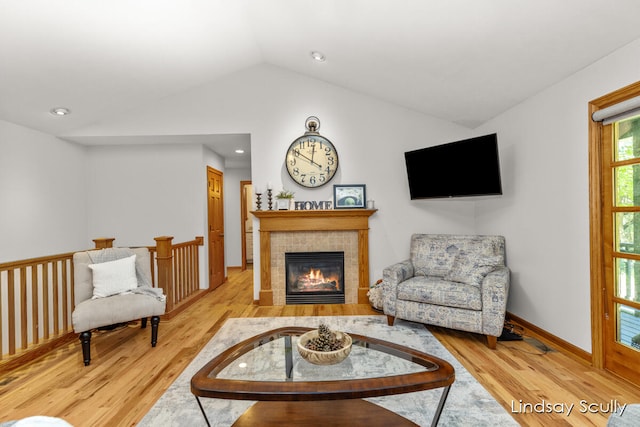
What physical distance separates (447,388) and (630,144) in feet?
6.82

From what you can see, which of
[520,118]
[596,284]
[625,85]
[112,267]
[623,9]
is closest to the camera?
[623,9]

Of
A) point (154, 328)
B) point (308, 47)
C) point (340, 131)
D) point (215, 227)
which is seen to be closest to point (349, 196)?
point (340, 131)

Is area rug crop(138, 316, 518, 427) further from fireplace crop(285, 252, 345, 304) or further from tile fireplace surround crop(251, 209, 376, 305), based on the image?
fireplace crop(285, 252, 345, 304)

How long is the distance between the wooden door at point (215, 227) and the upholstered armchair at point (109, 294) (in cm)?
203

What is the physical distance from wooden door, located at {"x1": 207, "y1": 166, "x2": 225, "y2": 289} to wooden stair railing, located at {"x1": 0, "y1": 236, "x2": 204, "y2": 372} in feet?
1.16

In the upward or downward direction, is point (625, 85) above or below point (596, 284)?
above

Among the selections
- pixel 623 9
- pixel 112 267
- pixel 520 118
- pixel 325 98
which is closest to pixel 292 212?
pixel 325 98

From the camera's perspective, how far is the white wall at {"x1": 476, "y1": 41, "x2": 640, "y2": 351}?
8.03 feet

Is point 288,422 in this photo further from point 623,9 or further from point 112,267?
point 623,9

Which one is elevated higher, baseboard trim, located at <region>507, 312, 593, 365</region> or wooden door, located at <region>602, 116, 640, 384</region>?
wooden door, located at <region>602, 116, 640, 384</region>

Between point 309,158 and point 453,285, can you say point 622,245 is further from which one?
point 309,158

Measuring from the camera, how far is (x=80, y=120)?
13.2ft

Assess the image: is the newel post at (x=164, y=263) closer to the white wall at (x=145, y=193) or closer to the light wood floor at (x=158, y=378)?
the light wood floor at (x=158, y=378)

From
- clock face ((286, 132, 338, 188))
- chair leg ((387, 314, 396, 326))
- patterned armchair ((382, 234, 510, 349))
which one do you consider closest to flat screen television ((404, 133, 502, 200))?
patterned armchair ((382, 234, 510, 349))
